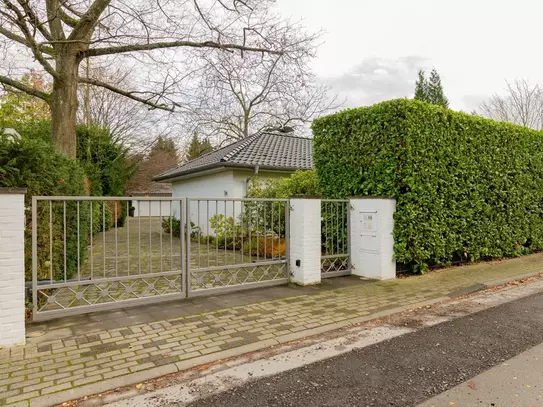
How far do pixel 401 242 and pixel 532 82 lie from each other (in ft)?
78.8

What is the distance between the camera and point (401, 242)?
7051 mm

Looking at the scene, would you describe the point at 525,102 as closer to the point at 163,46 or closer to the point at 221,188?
the point at 221,188

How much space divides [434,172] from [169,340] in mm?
6050

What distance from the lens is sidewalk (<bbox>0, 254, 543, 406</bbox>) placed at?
3031 mm

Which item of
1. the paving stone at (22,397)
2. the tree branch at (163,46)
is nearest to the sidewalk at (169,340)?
the paving stone at (22,397)

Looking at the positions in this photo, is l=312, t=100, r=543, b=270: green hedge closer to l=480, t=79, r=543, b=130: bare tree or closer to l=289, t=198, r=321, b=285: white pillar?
l=289, t=198, r=321, b=285: white pillar

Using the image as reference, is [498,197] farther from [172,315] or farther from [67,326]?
[67,326]

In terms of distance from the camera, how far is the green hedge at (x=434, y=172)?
7062 mm

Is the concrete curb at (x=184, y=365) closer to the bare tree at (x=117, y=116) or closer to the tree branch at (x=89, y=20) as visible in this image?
the tree branch at (x=89, y=20)

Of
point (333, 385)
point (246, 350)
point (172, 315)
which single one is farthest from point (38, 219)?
point (333, 385)

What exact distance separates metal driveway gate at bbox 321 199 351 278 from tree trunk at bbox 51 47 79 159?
727cm

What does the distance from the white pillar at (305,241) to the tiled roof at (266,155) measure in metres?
5.71

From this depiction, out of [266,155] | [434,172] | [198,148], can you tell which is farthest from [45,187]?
[198,148]

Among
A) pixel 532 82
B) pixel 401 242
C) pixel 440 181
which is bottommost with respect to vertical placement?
pixel 401 242
